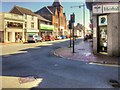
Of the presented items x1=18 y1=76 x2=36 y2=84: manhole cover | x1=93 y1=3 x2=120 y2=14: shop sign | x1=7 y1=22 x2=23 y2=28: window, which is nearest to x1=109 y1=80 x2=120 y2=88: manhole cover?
x1=18 y1=76 x2=36 y2=84: manhole cover

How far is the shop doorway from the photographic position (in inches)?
714

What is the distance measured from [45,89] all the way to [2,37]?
37579mm

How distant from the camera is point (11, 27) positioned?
45.1 m

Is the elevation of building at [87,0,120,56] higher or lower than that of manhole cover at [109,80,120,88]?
higher

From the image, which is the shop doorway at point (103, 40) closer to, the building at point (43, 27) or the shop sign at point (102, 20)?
the shop sign at point (102, 20)

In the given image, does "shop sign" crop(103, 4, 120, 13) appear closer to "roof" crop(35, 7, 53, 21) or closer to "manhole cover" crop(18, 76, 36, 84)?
"manhole cover" crop(18, 76, 36, 84)

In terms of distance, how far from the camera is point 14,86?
7.46m

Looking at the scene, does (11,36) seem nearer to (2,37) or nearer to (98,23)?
(2,37)

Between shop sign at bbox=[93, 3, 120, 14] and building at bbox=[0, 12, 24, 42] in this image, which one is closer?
shop sign at bbox=[93, 3, 120, 14]

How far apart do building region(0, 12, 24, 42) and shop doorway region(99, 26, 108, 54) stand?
92.1ft

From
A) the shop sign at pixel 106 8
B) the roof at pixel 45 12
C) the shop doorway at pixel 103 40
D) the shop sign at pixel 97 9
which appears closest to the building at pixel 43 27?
the roof at pixel 45 12

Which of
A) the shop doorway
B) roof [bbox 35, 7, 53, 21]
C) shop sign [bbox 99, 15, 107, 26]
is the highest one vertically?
roof [bbox 35, 7, 53, 21]

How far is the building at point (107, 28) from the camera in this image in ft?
55.4

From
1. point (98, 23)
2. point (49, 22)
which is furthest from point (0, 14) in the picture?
point (49, 22)
